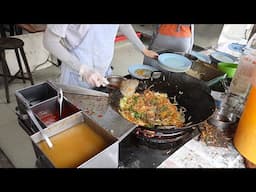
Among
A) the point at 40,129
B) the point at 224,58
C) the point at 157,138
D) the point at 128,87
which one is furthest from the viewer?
the point at 224,58

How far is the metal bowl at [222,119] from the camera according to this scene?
1.09 meters

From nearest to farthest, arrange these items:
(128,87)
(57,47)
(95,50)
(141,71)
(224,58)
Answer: (57,47)
(128,87)
(95,50)
(141,71)
(224,58)

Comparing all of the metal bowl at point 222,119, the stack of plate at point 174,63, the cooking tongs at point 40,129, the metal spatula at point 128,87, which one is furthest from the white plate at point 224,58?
the cooking tongs at point 40,129

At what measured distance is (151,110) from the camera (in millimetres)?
1177

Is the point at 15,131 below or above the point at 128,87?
below

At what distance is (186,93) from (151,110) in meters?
0.24

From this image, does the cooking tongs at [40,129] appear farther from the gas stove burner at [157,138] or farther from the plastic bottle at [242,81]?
the plastic bottle at [242,81]

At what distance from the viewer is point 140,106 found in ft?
3.89

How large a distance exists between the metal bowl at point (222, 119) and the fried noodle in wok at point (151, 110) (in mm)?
147

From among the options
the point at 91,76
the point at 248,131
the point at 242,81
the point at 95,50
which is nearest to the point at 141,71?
the point at 95,50

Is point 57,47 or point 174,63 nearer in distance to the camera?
point 57,47

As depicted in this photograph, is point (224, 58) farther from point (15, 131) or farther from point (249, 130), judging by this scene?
point (15, 131)
